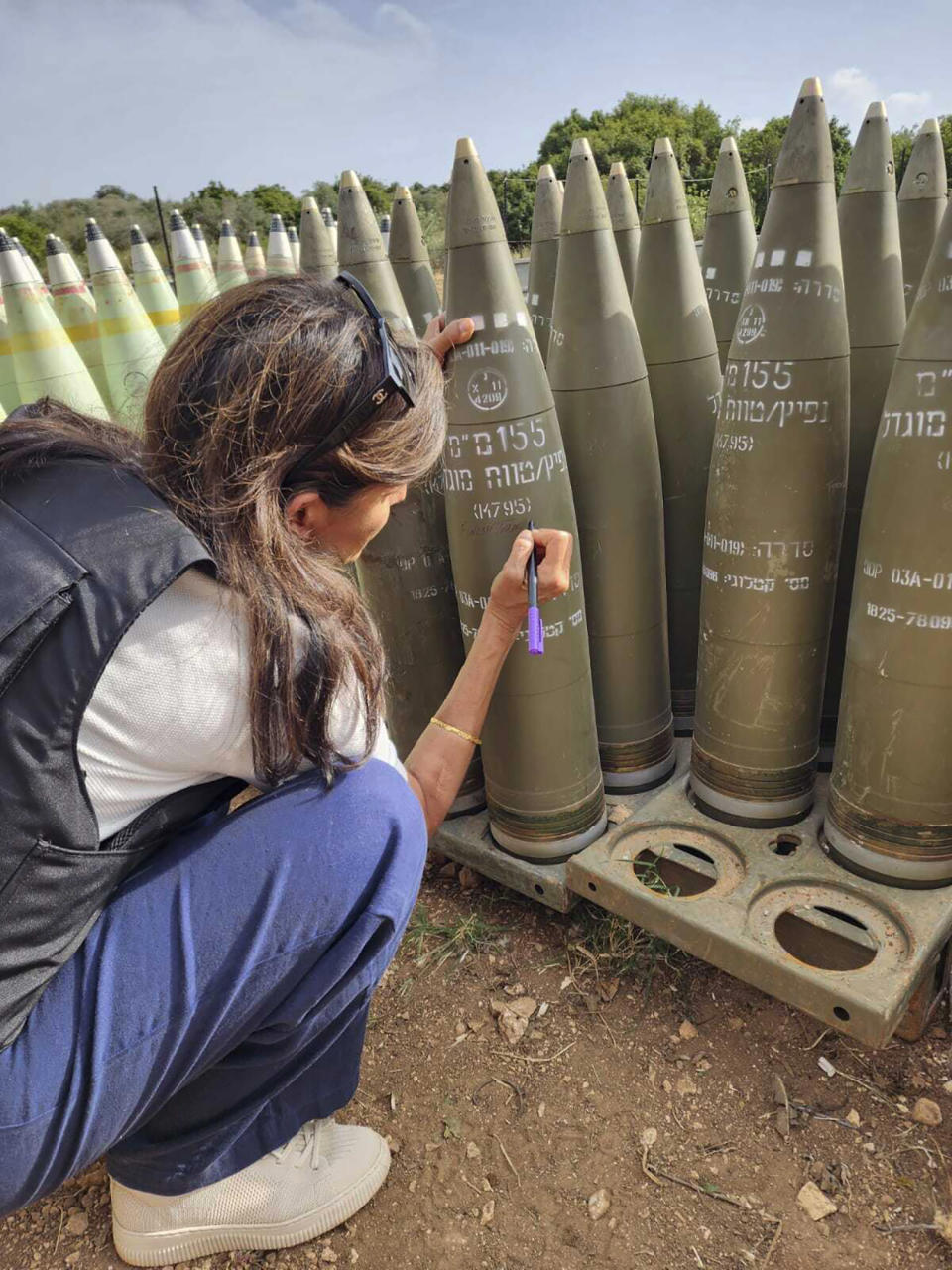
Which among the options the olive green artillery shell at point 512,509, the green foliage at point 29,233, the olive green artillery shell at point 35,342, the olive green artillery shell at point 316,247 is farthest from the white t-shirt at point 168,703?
the green foliage at point 29,233

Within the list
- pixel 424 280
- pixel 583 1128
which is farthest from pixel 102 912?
pixel 424 280

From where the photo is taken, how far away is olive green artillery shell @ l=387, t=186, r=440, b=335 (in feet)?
7.76

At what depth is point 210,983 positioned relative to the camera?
1196 mm

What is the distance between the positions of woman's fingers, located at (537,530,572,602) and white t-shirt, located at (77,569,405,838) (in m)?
0.78

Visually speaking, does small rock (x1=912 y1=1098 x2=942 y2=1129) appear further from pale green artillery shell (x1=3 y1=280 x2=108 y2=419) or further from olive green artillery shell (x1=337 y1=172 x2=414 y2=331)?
pale green artillery shell (x1=3 y1=280 x2=108 y2=419)

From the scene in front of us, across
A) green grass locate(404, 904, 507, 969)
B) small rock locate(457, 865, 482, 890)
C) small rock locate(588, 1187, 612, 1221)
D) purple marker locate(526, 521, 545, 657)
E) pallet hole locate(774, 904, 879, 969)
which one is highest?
purple marker locate(526, 521, 545, 657)

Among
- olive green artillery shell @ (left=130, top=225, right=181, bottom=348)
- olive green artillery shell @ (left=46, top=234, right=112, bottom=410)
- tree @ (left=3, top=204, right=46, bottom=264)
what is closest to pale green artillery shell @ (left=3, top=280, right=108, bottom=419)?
olive green artillery shell @ (left=46, top=234, right=112, bottom=410)

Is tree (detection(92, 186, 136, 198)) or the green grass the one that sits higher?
tree (detection(92, 186, 136, 198))

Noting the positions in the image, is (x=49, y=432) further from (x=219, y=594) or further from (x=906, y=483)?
(x=906, y=483)

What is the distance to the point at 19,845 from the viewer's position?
3.29 ft

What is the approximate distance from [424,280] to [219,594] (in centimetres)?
170

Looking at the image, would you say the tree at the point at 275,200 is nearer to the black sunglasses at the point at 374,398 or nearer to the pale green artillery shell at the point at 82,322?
the pale green artillery shell at the point at 82,322

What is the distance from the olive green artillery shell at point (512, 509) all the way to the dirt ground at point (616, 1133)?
38 centimetres

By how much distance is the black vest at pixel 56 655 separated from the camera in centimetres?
98
